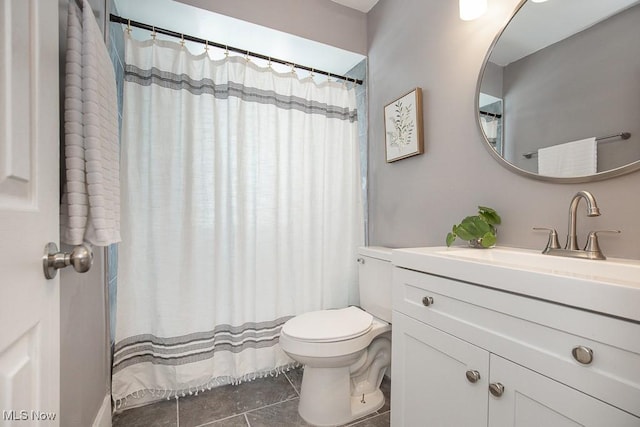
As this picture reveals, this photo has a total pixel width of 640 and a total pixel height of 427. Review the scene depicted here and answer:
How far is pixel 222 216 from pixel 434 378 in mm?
1330

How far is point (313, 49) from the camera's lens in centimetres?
192

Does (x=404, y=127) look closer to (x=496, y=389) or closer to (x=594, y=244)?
(x=594, y=244)

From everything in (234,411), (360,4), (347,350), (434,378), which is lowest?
(234,411)

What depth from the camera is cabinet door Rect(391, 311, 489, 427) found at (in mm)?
792

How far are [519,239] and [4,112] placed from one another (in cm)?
148

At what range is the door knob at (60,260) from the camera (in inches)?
20.0

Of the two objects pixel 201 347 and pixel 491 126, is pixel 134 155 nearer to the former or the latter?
pixel 201 347

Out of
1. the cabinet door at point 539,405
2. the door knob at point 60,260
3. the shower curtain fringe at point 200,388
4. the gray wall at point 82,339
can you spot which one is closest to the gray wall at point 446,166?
the cabinet door at point 539,405

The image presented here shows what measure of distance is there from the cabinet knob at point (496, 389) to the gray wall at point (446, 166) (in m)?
0.58

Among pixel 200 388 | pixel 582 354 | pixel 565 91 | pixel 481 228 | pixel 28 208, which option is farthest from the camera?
pixel 200 388

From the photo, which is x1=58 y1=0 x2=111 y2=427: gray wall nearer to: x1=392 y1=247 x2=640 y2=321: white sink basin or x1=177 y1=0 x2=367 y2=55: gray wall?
x1=177 y1=0 x2=367 y2=55: gray wall

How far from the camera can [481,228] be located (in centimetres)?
111

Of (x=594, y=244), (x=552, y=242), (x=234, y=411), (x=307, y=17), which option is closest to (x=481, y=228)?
(x=552, y=242)

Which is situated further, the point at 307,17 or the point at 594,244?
the point at 307,17
